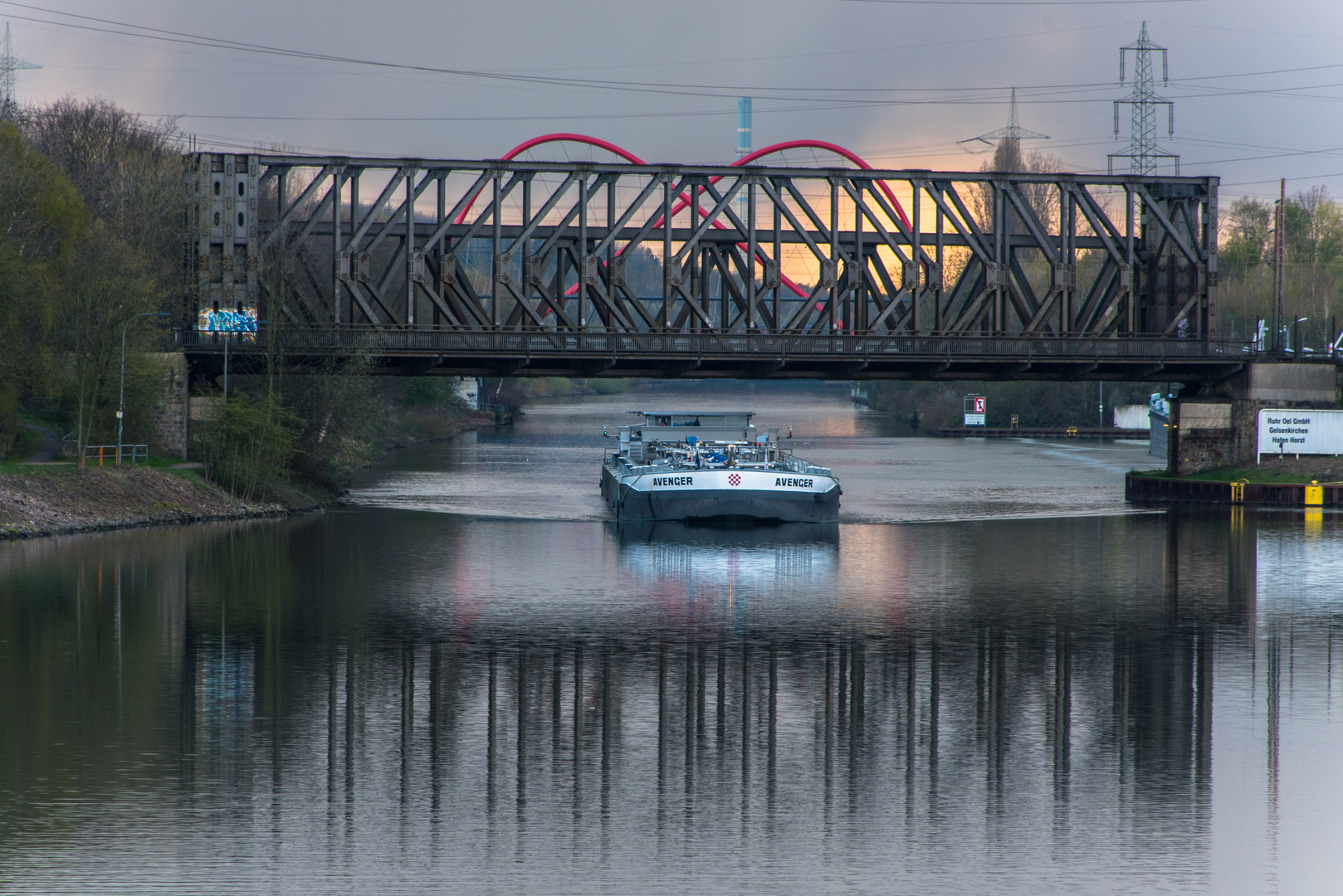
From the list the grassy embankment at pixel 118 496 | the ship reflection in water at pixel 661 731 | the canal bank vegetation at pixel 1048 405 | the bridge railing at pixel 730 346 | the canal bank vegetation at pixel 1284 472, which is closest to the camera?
the ship reflection in water at pixel 661 731

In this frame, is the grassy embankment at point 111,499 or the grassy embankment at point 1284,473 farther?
the grassy embankment at point 1284,473

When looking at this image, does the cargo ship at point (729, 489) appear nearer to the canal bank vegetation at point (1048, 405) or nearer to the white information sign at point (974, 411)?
the white information sign at point (974, 411)

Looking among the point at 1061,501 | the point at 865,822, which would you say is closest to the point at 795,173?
the point at 1061,501

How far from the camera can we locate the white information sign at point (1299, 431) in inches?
2702

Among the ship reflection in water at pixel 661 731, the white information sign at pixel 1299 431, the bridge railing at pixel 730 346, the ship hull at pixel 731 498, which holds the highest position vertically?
the bridge railing at pixel 730 346

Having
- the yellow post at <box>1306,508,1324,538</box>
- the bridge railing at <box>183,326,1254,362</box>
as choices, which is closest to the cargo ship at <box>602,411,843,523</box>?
the bridge railing at <box>183,326,1254,362</box>

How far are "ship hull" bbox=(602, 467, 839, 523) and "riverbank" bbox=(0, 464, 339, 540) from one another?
580 inches

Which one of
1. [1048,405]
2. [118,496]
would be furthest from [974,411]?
[118,496]

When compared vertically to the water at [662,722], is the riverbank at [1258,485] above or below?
above

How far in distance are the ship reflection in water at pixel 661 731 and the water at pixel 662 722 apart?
3.2 inches

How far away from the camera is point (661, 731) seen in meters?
22.5

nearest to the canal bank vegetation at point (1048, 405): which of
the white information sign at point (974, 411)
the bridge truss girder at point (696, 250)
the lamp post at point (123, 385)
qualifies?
the white information sign at point (974, 411)

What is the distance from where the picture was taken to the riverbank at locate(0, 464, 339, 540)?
4941cm

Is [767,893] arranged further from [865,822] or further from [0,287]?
[0,287]
